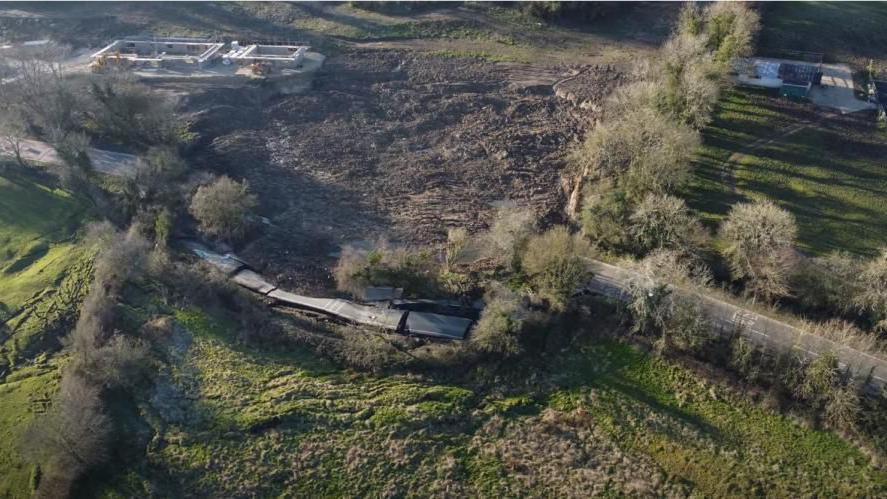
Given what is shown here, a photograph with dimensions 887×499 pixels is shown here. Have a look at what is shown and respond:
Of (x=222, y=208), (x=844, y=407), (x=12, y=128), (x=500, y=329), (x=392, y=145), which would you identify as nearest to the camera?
(x=844, y=407)

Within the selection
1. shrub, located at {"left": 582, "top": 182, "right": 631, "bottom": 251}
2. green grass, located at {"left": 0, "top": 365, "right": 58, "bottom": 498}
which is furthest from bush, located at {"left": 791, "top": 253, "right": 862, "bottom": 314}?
green grass, located at {"left": 0, "top": 365, "right": 58, "bottom": 498}

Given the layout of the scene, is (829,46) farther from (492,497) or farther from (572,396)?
(492,497)

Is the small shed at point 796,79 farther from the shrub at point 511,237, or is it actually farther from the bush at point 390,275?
the bush at point 390,275

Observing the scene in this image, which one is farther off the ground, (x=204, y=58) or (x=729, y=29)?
(x=729, y=29)

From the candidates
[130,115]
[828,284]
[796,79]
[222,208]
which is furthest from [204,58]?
[828,284]

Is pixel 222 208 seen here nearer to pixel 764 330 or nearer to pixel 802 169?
pixel 764 330

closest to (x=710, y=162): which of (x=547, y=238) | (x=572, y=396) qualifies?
(x=547, y=238)

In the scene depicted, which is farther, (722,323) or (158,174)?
(158,174)

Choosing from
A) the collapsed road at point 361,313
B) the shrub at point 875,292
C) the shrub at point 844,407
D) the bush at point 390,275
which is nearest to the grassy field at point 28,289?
the collapsed road at point 361,313
